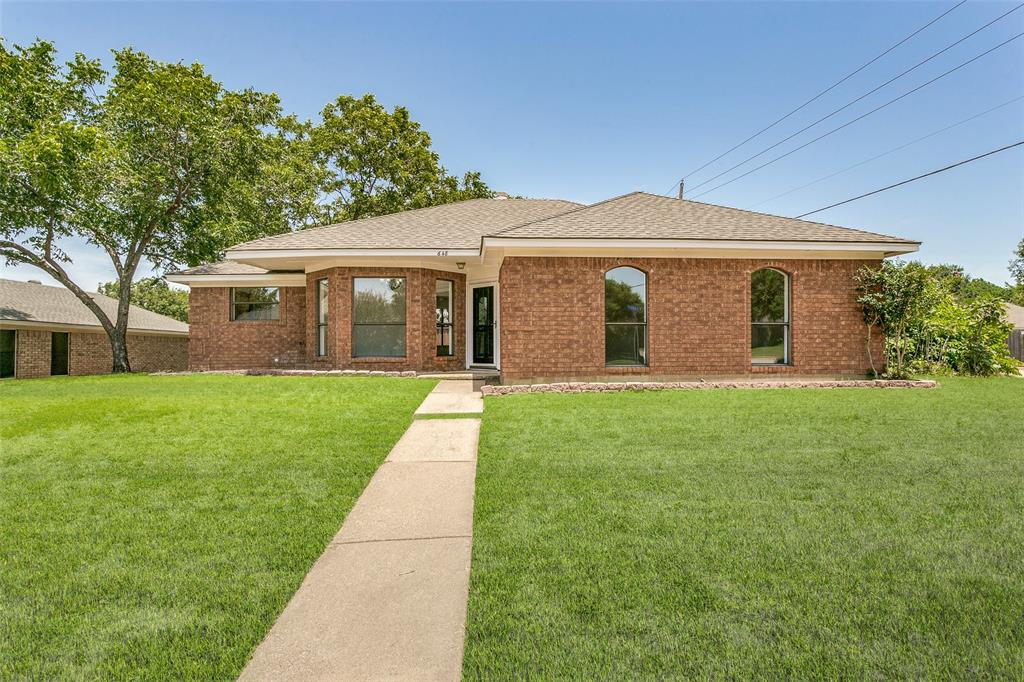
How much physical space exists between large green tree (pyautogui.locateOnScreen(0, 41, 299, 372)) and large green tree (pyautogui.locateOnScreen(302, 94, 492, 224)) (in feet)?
22.4

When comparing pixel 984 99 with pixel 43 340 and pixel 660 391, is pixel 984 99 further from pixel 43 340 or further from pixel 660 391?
pixel 43 340

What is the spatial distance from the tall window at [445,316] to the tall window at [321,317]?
309 centimetres

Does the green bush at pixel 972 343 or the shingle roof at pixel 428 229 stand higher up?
the shingle roof at pixel 428 229

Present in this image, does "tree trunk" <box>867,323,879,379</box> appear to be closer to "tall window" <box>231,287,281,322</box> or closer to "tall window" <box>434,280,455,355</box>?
"tall window" <box>434,280,455,355</box>

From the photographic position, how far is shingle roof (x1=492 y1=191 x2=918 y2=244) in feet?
33.8

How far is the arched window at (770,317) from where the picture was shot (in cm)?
1116

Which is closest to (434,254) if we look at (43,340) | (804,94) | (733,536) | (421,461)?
(421,461)

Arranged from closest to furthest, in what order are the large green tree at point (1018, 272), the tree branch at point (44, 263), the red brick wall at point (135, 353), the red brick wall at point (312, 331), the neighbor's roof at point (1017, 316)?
the red brick wall at point (312, 331)
the tree branch at point (44, 263)
the red brick wall at point (135, 353)
the neighbor's roof at point (1017, 316)
the large green tree at point (1018, 272)

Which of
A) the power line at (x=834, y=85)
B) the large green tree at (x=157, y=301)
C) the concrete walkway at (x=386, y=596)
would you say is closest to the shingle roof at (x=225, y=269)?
the concrete walkway at (x=386, y=596)

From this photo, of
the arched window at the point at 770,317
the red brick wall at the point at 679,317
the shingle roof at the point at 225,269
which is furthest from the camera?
the shingle roof at the point at 225,269

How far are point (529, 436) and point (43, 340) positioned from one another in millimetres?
23537

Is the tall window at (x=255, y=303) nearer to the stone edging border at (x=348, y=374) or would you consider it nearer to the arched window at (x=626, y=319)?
the stone edging border at (x=348, y=374)

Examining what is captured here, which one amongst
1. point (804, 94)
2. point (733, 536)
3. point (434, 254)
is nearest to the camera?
point (733, 536)

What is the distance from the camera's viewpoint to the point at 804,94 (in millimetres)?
18281
